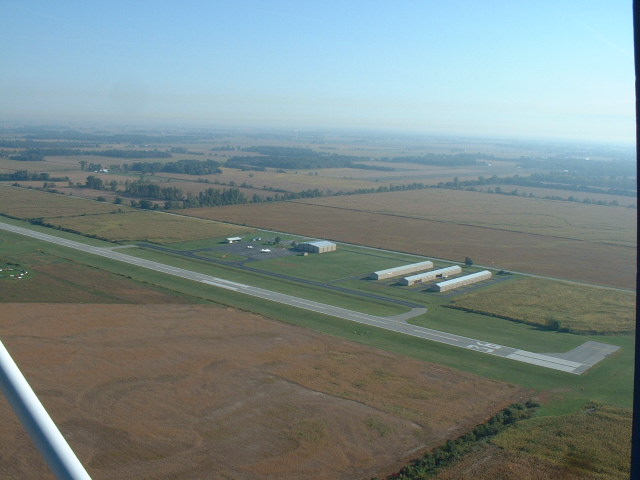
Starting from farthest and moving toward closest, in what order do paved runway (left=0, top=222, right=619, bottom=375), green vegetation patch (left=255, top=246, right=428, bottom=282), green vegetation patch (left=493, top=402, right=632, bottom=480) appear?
green vegetation patch (left=255, top=246, right=428, bottom=282), paved runway (left=0, top=222, right=619, bottom=375), green vegetation patch (left=493, top=402, right=632, bottom=480)

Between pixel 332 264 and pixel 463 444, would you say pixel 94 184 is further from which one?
pixel 463 444

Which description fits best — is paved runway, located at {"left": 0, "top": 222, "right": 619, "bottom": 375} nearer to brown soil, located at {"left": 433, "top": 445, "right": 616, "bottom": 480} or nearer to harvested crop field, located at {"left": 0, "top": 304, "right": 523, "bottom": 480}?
harvested crop field, located at {"left": 0, "top": 304, "right": 523, "bottom": 480}

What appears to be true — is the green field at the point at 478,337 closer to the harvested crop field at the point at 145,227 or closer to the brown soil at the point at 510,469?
the brown soil at the point at 510,469

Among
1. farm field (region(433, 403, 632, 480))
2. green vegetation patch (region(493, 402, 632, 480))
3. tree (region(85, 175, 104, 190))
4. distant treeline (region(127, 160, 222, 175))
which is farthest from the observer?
distant treeline (region(127, 160, 222, 175))

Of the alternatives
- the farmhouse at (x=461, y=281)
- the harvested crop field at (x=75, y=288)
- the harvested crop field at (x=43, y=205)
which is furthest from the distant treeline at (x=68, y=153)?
the farmhouse at (x=461, y=281)

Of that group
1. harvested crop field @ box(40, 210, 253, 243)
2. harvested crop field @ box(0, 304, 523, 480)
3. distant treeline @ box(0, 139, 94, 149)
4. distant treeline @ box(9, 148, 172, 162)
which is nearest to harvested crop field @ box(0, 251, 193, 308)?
harvested crop field @ box(0, 304, 523, 480)

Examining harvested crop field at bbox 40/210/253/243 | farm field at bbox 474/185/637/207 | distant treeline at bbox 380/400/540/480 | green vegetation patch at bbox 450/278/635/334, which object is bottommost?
distant treeline at bbox 380/400/540/480

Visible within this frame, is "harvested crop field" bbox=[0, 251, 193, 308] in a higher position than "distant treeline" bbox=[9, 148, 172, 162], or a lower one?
lower
